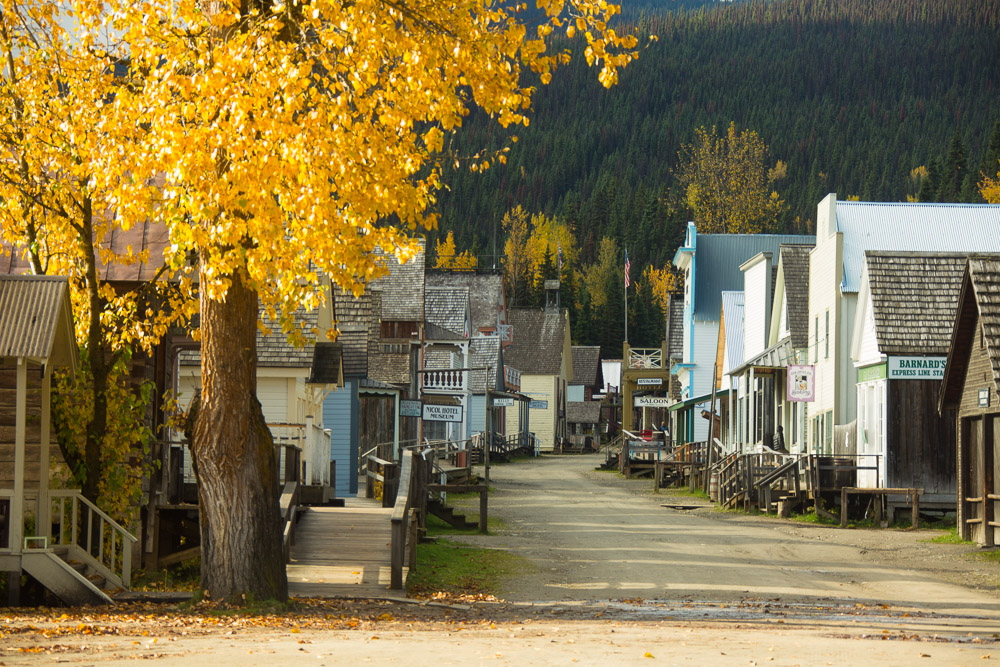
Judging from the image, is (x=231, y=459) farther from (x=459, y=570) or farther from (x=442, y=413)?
(x=442, y=413)

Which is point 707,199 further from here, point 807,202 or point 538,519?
point 807,202

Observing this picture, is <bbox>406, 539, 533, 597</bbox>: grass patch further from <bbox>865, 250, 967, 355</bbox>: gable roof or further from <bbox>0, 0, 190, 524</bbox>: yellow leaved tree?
<bbox>865, 250, 967, 355</bbox>: gable roof

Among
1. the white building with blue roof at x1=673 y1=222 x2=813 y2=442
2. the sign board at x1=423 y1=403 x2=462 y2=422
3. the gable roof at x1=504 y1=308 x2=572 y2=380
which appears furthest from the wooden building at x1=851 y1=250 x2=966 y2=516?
the gable roof at x1=504 y1=308 x2=572 y2=380

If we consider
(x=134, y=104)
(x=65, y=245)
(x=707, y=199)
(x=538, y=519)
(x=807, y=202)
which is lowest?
(x=538, y=519)

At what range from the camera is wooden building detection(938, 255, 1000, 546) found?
66.6 feet

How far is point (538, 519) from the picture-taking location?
27.7 m

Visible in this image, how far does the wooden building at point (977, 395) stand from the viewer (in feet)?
66.6

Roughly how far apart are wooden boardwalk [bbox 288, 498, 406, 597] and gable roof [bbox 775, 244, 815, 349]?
736 inches

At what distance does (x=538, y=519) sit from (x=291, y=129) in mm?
17586

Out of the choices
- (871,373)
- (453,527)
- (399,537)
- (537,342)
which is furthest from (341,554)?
(537,342)

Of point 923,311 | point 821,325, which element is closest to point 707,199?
point 821,325

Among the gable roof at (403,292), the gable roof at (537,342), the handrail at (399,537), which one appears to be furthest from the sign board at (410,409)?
the gable roof at (537,342)

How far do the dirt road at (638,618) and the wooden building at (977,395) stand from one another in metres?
0.94

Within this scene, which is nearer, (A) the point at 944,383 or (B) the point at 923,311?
(A) the point at 944,383
